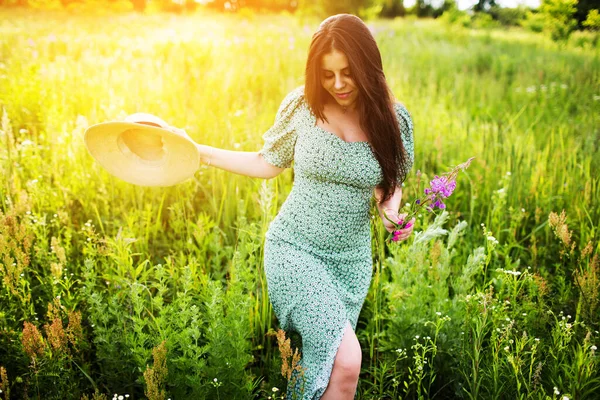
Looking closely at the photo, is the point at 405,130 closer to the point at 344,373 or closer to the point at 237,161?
the point at 237,161

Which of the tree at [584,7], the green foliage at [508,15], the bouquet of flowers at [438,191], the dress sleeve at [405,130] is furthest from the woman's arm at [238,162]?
the green foliage at [508,15]

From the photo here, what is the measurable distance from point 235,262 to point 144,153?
0.63 meters

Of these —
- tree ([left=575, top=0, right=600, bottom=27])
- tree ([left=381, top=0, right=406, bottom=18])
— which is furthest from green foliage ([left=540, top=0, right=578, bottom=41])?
tree ([left=381, top=0, right=406, bottom=18])

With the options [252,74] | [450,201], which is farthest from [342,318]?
[252,74]

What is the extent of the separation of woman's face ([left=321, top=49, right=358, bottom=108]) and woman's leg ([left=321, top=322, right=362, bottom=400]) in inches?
39.2

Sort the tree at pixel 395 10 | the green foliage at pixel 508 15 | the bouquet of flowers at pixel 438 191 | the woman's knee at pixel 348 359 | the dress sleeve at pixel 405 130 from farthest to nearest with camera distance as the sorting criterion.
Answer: the tree at pixel 395 10 < the green foliage at pixel 508 15 < the dress sleeve at pixel 405 130 < the woman's knee at pixel 348 359 < the bouquet of flowers at pixel 438 191

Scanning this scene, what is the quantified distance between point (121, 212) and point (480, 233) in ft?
7.54

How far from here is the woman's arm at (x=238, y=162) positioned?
2.10m

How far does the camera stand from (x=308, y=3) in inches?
1087

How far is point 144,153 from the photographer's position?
81.6 inches

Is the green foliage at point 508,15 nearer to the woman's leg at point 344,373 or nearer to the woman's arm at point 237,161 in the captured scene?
the woman's arm at point 237,161

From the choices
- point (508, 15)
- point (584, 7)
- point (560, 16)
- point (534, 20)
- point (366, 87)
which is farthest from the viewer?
point (508, 15)

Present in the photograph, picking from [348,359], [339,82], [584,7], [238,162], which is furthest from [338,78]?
[584,7]

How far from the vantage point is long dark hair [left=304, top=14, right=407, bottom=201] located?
74.2 inches
